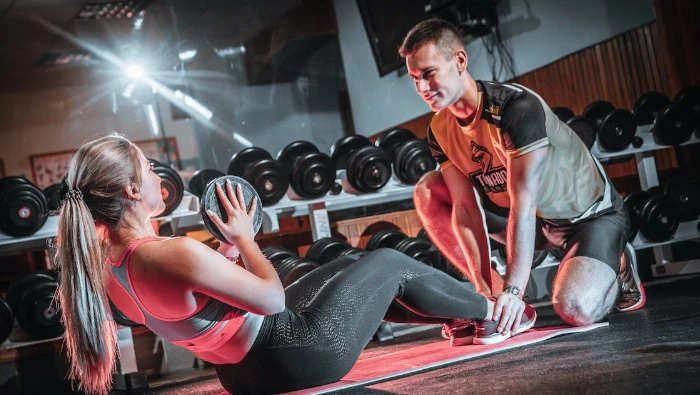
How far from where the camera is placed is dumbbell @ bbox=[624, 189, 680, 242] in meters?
4.39

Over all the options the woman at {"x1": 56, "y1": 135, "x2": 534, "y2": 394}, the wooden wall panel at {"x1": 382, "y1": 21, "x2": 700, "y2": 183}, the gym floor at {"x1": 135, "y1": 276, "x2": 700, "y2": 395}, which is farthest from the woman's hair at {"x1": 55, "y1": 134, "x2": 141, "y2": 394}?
the wooden wall panel at {"x1": 382, "y1": 21, "x2": 700, "y2": 183}

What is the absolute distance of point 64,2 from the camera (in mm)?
7805

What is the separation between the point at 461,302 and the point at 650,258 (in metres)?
3.24

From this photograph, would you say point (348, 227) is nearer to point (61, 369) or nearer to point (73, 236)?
point (61, 369)

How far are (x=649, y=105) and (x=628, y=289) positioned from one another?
1.99 m

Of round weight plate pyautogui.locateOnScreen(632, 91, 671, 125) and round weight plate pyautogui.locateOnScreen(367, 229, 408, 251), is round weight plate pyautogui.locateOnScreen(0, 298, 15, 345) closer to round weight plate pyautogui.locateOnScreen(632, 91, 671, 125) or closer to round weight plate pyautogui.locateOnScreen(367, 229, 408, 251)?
round weight plate pyautogui.locateOnScreen(367, 229, 408, 251)

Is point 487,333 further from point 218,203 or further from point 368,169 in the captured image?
point 368,169

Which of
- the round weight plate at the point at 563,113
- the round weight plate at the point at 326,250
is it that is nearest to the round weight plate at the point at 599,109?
the round weight plate at the point at 563,113

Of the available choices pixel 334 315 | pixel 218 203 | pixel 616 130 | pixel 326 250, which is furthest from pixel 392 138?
pixel 218 203

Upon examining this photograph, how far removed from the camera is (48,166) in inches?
330

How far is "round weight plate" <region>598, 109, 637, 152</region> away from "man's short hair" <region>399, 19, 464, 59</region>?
2.19 m

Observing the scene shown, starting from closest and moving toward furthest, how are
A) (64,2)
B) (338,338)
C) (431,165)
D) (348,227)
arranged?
(338,338), (431,165), (348,227), (64,2)

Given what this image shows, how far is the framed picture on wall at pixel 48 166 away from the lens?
27.1 ft

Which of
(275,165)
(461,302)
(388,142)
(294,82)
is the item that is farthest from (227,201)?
(294,82)
